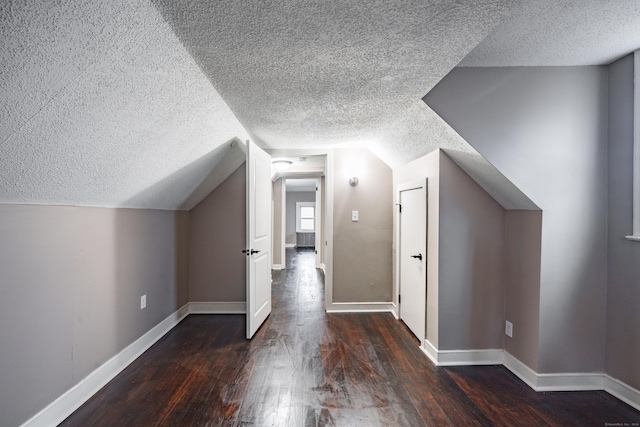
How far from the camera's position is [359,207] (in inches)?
149

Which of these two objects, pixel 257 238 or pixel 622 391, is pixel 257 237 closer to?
pixel 257 238

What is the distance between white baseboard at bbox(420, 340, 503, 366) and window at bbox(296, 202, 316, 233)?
27.4ft

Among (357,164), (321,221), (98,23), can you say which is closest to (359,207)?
(357,164)

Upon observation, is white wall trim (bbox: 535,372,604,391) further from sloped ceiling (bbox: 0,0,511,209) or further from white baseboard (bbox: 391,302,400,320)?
sloped ceiling (bbox: 0,0,511,209)

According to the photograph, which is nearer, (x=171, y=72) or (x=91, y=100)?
(x=91, y=100)

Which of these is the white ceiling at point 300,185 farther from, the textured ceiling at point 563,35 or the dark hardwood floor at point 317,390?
the textured ceiling at point 563,35

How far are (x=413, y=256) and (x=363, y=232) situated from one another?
2.92 ft

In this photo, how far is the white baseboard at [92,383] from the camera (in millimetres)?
1696

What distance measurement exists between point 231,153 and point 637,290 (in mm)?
3441

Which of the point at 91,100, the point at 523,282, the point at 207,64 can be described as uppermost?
the point at 207,64

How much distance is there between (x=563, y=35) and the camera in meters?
1.74

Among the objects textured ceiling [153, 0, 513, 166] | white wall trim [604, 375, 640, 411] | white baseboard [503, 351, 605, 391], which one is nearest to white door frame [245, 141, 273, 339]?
textured ceiling [153, 0, 513, 166]

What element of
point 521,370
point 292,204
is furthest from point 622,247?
point 292,204

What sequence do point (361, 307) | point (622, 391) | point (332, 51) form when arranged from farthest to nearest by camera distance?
point (361, 307)
point (622, 391)
point (332, 51)
